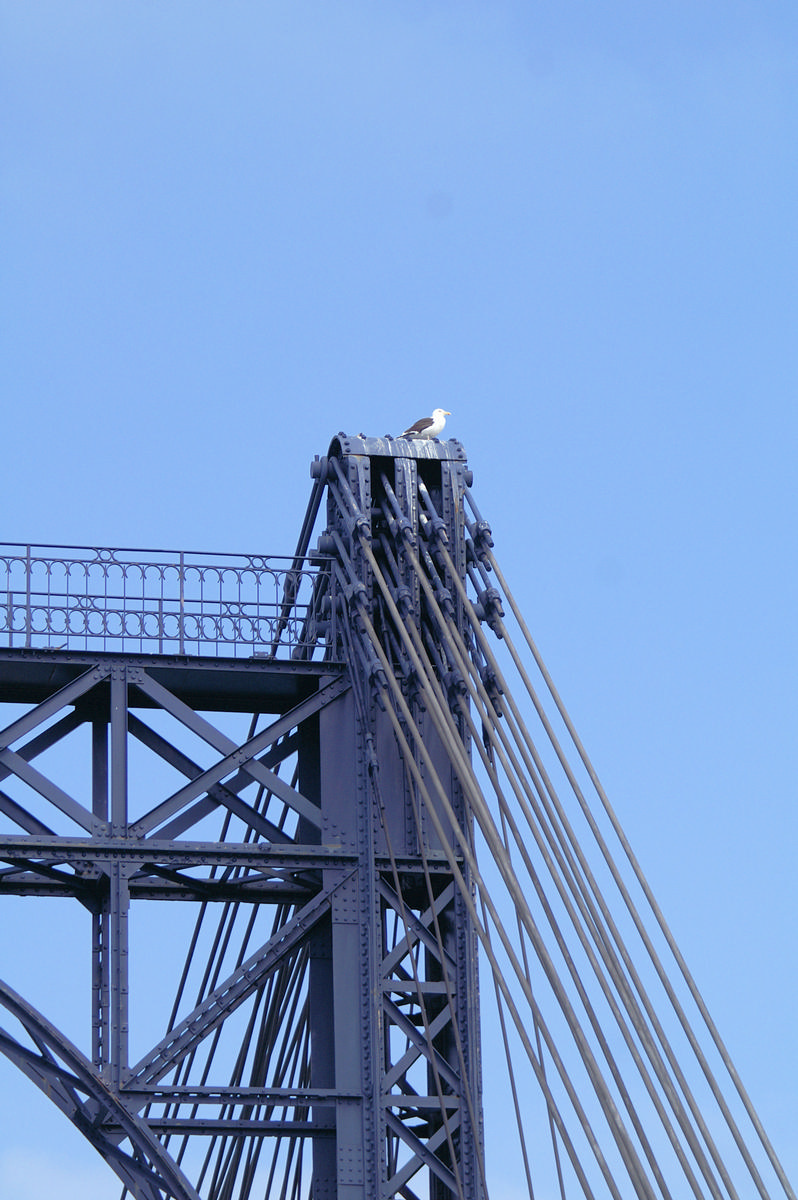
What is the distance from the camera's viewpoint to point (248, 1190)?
2322 centimetres

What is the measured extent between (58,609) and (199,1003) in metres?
3.94

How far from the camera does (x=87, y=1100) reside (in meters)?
22.1

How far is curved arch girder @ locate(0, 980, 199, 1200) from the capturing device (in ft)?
71.7

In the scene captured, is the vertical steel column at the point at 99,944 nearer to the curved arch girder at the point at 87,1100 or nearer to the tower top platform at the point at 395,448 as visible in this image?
the curved arch girder at the point at 87,1100

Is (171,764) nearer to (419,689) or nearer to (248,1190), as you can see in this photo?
(419,689)

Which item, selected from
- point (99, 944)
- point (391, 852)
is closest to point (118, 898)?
point (99, 944)

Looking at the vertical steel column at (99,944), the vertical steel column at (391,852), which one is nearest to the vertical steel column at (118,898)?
the vertical steel column at (99,944)

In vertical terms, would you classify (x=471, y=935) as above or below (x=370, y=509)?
below

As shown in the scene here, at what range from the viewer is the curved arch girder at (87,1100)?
Result: 21.8 m

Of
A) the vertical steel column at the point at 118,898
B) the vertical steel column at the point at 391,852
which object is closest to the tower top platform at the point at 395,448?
the vertical steel column at the point at 391,852

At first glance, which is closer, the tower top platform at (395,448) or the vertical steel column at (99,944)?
the vertical steel column at (99,944)

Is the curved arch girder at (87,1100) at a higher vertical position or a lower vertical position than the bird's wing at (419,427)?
lower

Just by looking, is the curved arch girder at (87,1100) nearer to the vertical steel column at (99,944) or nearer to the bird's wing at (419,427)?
the vertical steel column at (99,944)

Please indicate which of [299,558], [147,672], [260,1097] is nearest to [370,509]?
[299,558]
